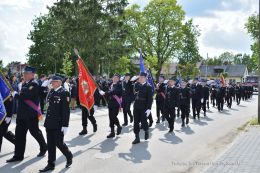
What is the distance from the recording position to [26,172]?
7.20 meters

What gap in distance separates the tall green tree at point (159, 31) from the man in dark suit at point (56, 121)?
47.2 meters

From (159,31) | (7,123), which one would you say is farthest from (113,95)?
(159,31)

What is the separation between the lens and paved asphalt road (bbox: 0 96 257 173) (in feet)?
25.2

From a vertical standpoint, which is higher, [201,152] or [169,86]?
[169,86]

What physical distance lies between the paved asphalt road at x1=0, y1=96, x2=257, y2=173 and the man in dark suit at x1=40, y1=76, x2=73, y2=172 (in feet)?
1.08

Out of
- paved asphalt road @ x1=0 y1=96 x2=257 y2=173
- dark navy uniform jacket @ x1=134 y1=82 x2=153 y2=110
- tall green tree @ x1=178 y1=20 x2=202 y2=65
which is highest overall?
tall green tree @ x1=178 y1=20 x2=202 y2=65

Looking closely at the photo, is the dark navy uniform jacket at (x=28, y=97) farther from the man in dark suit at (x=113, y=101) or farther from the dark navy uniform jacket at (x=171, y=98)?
the dark navy uniform jacket at (x=171, y=98)

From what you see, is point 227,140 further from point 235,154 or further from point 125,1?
point 125,1

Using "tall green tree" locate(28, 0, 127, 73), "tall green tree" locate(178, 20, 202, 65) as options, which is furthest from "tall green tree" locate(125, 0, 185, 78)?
"tall green tree" locate(28, 0, 127, 73)

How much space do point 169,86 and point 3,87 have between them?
6.36 m

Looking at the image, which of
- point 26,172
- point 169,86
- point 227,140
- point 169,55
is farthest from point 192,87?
point 169,55

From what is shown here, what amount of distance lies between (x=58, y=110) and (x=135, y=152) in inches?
100

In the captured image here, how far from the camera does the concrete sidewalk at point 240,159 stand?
23.2 feet

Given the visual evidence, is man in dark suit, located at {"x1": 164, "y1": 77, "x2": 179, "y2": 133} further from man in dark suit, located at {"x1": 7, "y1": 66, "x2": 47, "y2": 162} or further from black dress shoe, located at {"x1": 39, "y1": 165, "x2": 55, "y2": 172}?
black dress shoe, located at {"x1": 39, "y1": 165, "x2": 55, "y2": 172}
